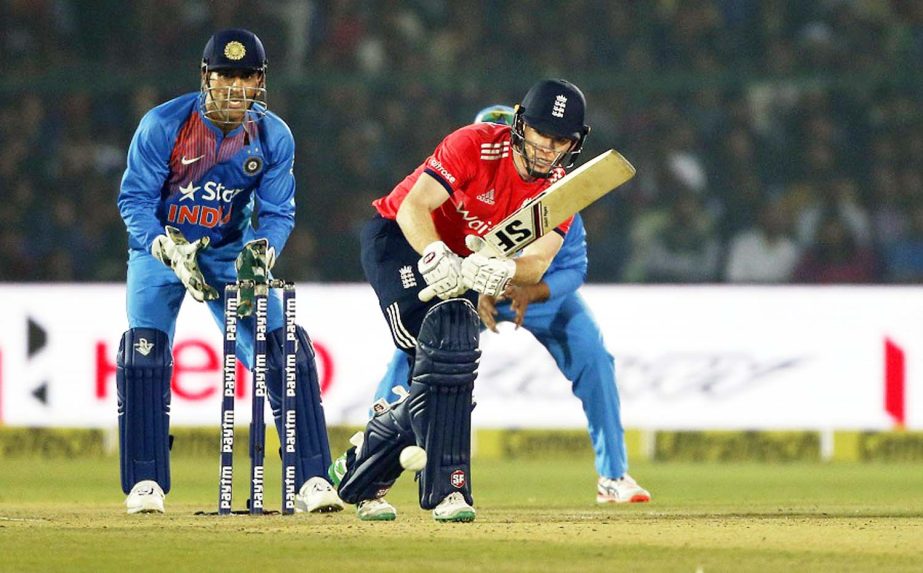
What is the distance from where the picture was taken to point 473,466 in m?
9.69

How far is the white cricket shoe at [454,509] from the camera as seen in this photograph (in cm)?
560

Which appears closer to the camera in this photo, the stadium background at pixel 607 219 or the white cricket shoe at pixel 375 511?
the white cricket shoe at pixel 375 511

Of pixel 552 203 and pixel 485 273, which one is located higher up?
pixel 552 203

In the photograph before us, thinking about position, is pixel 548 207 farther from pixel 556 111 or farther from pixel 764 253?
pixel 764 253

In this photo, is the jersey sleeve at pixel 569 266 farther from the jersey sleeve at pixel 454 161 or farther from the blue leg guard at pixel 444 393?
the blue leg guard at pixel 444 393

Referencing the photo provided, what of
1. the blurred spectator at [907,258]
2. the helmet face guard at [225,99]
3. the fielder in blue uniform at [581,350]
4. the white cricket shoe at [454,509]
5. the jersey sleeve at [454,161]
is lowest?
the white cricket shoe at [454,509]

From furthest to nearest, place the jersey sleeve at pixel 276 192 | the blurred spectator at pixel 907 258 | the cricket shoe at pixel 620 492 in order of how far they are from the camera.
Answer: the blurred spectator at pixel 907 258, the cricket shoe at pixel 620 492, the jersey sleeve at pixel 276 192

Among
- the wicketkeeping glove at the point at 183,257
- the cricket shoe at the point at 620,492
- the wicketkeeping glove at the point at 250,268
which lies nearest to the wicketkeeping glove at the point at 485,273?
the wicketkeeping glove at the point at 250,268

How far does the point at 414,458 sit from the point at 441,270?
612mm

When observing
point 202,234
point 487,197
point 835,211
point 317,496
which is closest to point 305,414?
point 317,496

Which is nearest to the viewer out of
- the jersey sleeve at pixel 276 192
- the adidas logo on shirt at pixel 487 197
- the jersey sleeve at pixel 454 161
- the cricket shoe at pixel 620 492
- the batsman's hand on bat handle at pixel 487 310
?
the jersey sleeve at pixel 454 161

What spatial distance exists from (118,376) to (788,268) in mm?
6635

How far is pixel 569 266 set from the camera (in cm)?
726

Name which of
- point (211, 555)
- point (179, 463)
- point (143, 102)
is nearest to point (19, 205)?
point (143, 102)
